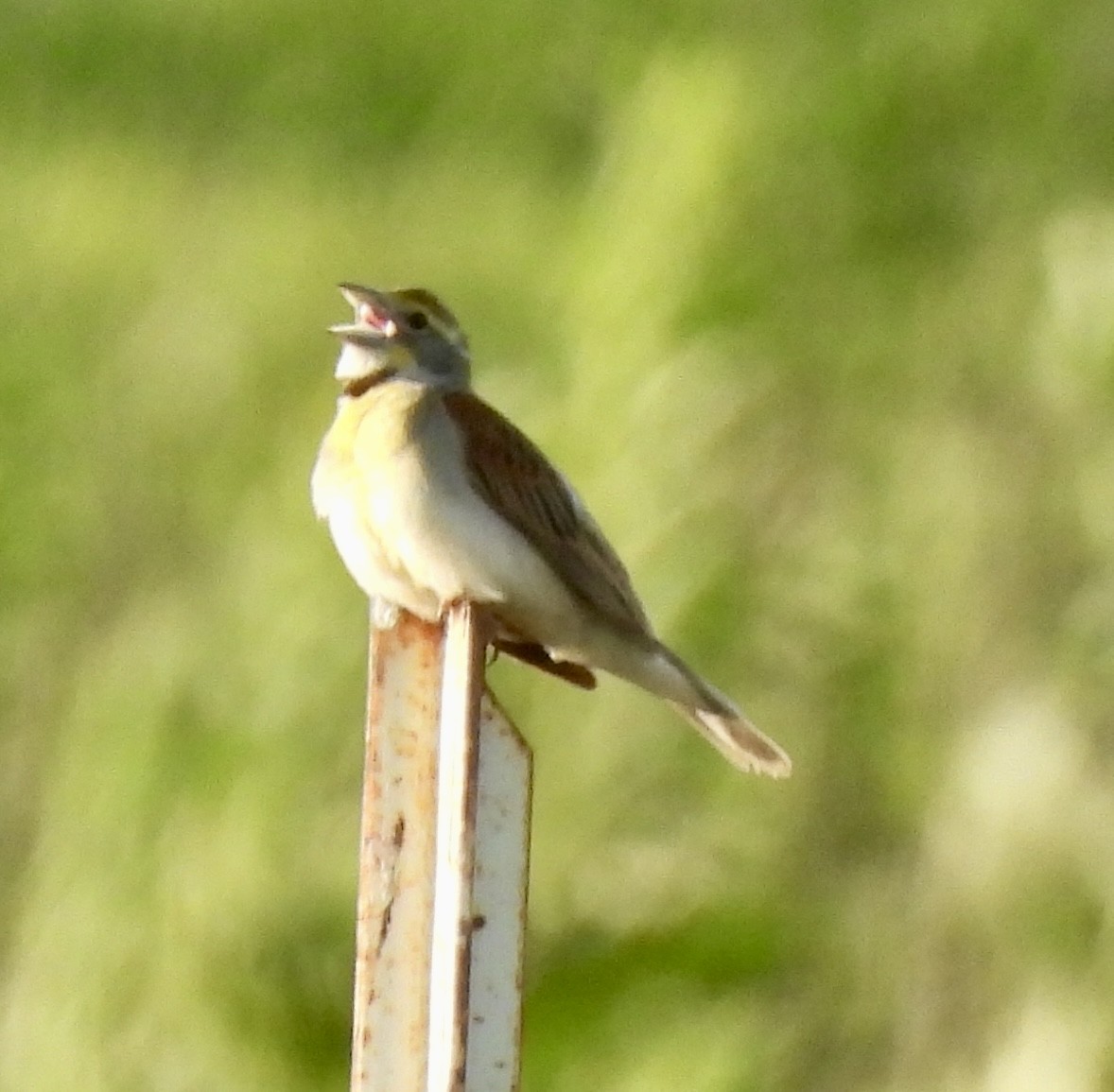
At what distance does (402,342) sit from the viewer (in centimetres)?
468

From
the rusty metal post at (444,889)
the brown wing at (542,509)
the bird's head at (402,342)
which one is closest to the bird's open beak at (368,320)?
the bird's head at (402,342)

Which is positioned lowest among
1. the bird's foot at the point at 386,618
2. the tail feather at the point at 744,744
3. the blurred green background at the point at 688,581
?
the bird's foot at the point at 386,618

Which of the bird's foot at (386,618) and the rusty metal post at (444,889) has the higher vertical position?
the bird's foot at (386,618)

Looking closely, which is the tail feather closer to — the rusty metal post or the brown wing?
the brown wing

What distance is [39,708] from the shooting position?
8.72 m

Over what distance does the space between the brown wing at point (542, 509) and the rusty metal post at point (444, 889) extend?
1.92 metres

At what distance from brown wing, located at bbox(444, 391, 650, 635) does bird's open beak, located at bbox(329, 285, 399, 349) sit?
0.21m

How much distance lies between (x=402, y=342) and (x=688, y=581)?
9.93ft

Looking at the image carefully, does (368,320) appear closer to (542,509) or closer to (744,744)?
(542,509)

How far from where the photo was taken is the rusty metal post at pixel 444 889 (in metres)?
2.33

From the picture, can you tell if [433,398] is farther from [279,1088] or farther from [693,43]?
[693,43]

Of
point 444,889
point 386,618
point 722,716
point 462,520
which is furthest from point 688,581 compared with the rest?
point 444,889

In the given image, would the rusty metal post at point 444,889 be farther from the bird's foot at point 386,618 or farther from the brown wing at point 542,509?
the brown wing at point 542,509

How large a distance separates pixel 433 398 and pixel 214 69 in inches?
212
